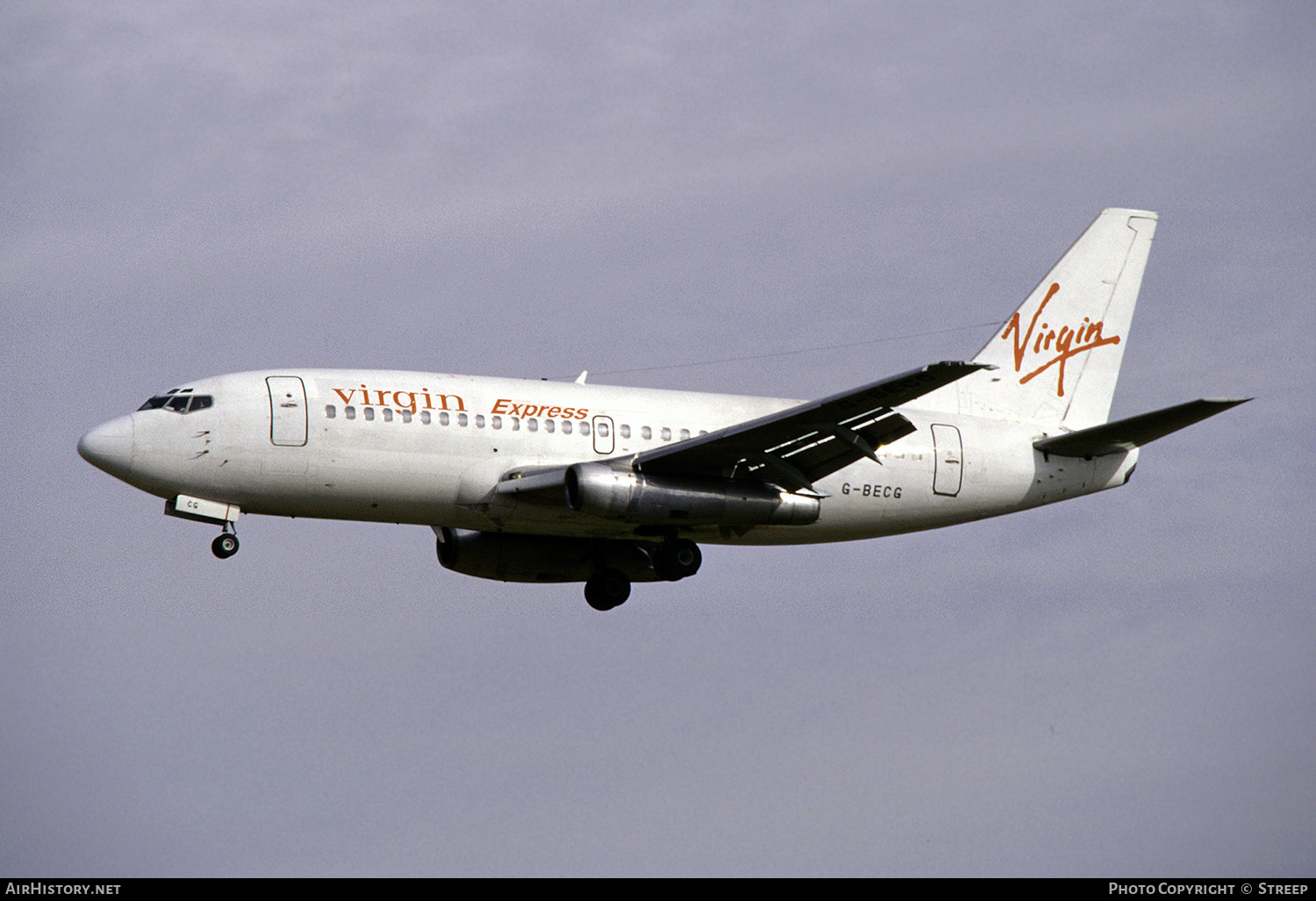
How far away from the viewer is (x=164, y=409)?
120 feet

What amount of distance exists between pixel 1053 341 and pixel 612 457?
12951 millimetres

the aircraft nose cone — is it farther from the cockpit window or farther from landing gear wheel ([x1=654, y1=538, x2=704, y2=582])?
landing gear wheel ([x1=654, y1=538, x2=704, y2=582])

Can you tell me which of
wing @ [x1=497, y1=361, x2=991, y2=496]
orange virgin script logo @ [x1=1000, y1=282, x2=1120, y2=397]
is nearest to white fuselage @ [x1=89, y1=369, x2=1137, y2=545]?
wing @ [x1=497, y1=361, x2=991, y2=496]

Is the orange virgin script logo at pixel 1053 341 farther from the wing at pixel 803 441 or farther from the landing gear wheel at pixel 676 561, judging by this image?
the landing gear wheel at pixel 676 561

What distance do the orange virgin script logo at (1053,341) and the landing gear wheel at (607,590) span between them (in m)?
11.3

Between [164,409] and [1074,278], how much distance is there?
76.9ft

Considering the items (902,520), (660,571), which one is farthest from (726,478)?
(902,520)

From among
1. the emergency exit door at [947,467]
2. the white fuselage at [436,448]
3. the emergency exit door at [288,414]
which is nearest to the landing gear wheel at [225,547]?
the white fuselage at [436,448]

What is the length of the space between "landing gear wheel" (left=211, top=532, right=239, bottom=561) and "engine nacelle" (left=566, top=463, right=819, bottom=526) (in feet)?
23.5

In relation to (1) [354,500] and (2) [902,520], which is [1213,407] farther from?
(1) [354,500]

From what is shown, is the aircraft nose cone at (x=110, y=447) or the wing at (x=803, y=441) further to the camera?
the aircraft nose cone at (x=110, y=447)

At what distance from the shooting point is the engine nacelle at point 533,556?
4241 centimetres

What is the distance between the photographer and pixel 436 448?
36938 millimetres
